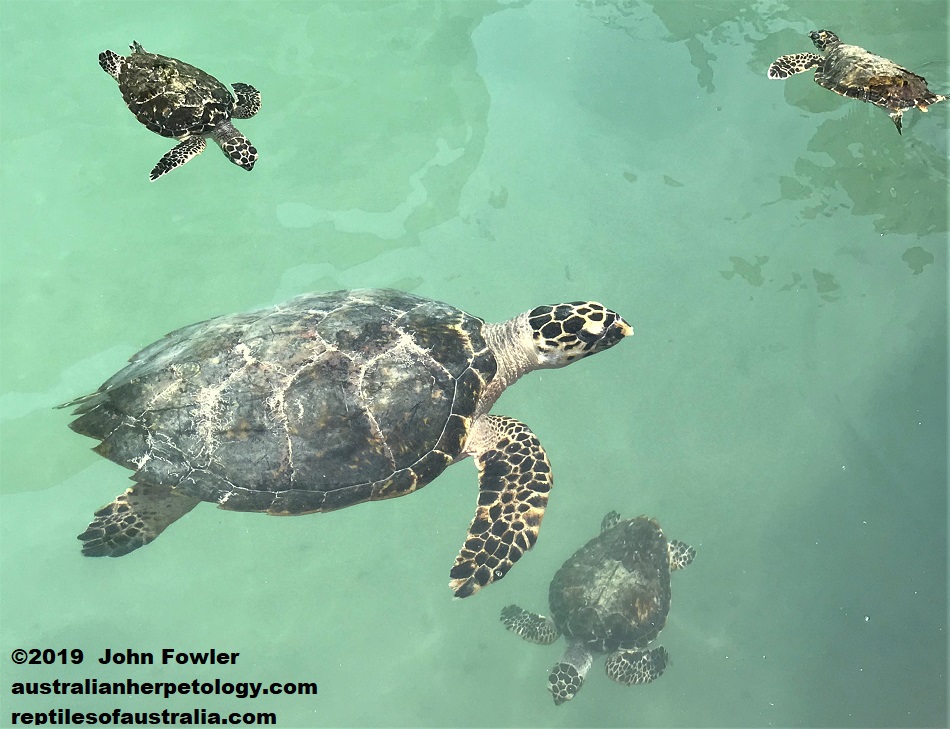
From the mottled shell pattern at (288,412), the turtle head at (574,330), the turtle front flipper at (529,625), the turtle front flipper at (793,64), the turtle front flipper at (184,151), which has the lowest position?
the turtle front flipper at (529,625)

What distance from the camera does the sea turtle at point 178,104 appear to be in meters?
4.92

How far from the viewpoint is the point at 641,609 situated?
16.5ft

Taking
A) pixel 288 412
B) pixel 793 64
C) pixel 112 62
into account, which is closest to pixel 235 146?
pixel 112 62

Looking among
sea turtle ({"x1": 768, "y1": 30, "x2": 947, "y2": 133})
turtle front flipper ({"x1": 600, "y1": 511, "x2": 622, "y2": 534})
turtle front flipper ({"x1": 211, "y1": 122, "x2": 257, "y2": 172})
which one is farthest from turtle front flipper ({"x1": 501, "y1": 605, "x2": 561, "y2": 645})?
sea turtle ({"x1": 768, "y1": 30, "x2": 947, "y2": 133})

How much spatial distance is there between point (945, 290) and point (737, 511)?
280 cm

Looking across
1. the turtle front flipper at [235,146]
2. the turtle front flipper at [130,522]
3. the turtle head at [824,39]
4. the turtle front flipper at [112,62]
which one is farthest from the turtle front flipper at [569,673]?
the turtle front flipper at [112,62]

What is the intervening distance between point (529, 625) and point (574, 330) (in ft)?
7.64

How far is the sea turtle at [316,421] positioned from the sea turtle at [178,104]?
5.38 feet

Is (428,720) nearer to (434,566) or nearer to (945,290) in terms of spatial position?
(434,566)

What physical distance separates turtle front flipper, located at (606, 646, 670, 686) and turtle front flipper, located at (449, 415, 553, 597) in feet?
5.91

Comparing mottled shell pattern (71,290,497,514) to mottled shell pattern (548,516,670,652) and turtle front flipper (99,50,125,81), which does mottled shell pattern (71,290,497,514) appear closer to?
mottled shell pattern (548,516,670,652)

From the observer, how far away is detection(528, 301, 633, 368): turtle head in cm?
461

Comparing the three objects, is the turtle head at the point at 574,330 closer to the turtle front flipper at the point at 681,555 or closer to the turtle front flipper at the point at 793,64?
the turtle front flipper at the point at 681,555

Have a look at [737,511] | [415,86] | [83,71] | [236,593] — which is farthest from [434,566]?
[83,71]
